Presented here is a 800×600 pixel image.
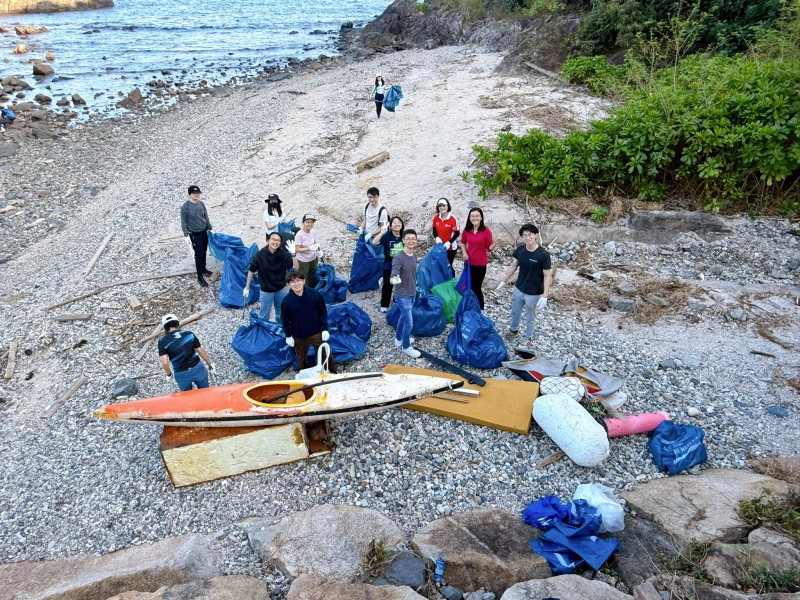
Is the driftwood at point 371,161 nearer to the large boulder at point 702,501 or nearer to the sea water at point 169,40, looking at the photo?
the large boulder at point 702,501

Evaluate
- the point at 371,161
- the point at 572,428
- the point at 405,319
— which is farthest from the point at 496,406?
the point at 371,161

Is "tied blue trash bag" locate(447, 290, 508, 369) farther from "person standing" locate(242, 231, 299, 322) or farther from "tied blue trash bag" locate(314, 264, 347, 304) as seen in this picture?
"person standing" locate(242, 231, 299, 322)

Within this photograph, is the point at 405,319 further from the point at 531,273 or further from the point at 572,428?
the point at 572,428

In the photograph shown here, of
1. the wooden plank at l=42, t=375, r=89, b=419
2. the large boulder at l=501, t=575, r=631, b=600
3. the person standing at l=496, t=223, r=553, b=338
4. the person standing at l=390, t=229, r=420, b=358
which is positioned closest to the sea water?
the wooden plank at l=42, t=375, r=89, b=419

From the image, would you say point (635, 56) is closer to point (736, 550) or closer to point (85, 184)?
point (736, 550)

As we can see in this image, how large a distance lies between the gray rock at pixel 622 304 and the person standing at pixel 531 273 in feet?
5.76

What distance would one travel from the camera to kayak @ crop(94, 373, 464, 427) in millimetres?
5648

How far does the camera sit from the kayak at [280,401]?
565 centimetres

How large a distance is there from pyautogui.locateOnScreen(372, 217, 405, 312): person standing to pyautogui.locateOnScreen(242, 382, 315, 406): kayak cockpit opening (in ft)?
8.04

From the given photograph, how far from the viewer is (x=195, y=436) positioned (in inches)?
224

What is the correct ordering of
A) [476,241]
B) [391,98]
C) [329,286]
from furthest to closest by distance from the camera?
1. [391,98]
2. [329,286]
3. [476,241]

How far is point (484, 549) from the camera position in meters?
4.77

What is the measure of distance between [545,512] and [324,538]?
209 cm

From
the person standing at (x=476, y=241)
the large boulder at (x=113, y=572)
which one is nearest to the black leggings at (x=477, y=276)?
the person standing at (x=476, y=241)
